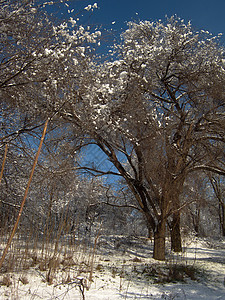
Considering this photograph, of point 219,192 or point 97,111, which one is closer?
point 97,111

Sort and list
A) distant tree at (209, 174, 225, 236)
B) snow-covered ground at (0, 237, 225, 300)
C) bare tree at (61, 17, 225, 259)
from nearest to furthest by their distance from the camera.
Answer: snow-covered ground at (0, 237, 225, 300), bare tree at (61, 17, 225, 259), distant tree at (209, 174, 225, 236)

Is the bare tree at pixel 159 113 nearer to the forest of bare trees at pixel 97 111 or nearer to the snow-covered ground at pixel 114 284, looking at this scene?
the forest of bare trees at pixel 97 111

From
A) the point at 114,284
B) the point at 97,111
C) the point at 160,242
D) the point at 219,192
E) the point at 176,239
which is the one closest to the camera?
the point at 114,284

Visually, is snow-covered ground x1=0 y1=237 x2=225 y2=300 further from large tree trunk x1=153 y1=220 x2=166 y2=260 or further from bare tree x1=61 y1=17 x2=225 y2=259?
bare tree x1=61 y1=17 x2=225 y2=259

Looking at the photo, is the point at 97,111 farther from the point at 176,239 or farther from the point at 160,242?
the point at 176,239

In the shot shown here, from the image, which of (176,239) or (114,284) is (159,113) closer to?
(176,239)

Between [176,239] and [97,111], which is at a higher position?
[97,111]

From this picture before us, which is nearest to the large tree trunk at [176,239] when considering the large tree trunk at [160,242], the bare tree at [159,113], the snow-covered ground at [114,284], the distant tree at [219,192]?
the bare tree at [159,113]

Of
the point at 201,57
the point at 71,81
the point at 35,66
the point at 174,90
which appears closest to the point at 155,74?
the point at 174,90

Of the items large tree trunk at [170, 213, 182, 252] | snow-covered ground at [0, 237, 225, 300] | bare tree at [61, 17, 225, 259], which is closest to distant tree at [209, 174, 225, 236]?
large tree trunk at [170, 213, 182, 252]

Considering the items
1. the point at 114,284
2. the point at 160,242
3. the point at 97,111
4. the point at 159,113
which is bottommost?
the point at 114,284

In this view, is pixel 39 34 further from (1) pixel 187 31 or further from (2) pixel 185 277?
(1) pixel 187 31

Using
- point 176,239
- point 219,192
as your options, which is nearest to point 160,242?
point 176,239

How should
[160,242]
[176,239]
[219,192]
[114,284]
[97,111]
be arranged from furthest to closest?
[219,192]
[176,239]
[160,242]
[97,111]
[114,284]
